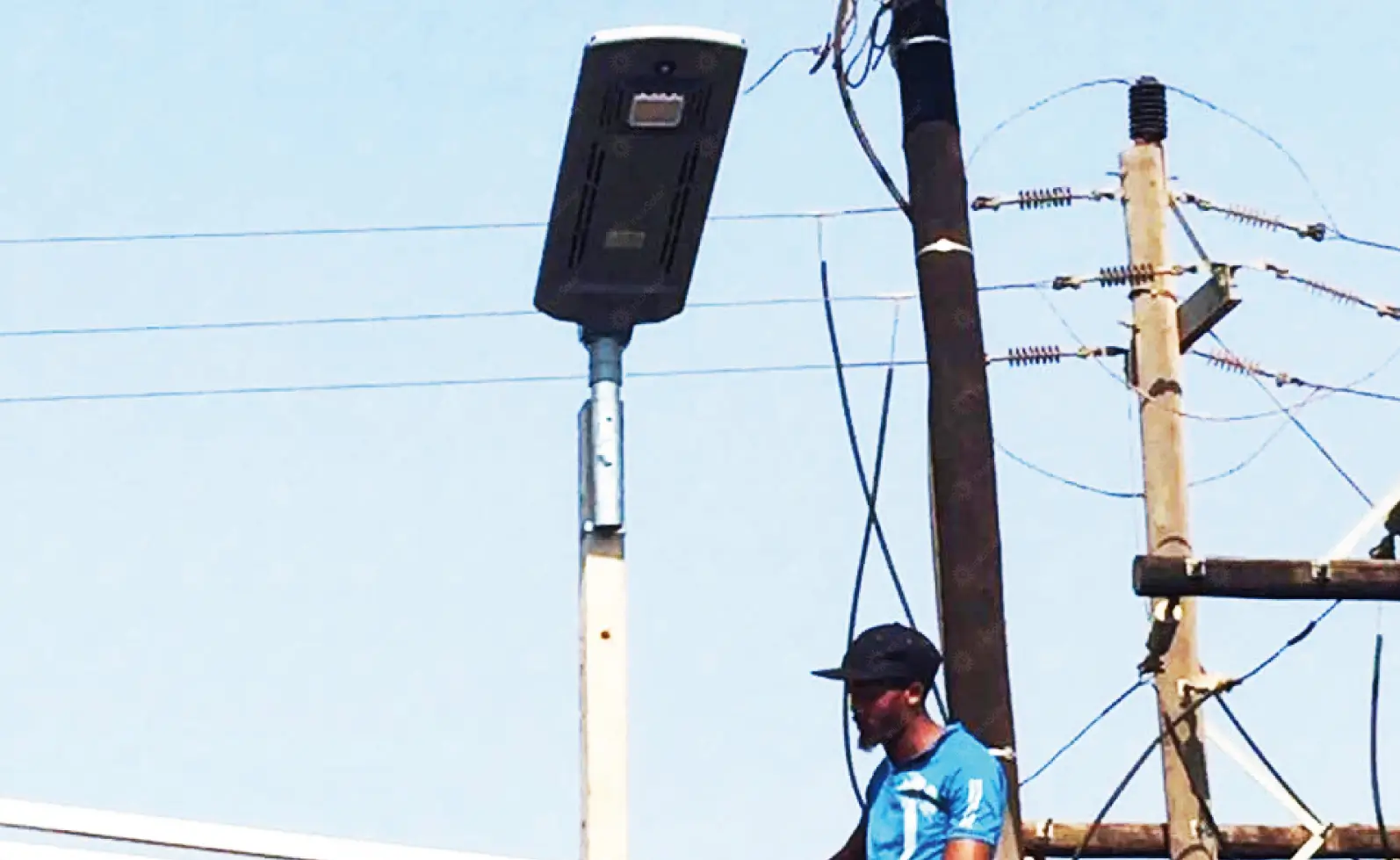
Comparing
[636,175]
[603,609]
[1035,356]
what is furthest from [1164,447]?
[603,609]

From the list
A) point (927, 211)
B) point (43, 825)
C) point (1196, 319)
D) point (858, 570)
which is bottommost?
point (43, 825)

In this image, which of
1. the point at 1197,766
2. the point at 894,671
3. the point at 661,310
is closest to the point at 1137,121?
the point at 1197,766

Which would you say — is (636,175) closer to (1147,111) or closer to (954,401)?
(954,401)

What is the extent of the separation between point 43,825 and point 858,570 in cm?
385

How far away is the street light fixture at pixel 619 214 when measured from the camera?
6629mm

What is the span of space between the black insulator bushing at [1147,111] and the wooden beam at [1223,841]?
11.9 ft

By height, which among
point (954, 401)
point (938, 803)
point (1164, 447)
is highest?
point (1164, 447)

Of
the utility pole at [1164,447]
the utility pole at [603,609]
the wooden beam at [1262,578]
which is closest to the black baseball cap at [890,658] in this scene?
the utility pole at [603,609]

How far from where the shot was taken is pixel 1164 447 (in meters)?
Answer: 14.2

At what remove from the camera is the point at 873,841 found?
A: 6078 mm

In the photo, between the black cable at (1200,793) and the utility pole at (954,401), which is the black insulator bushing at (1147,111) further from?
the utility pole at (954,401)

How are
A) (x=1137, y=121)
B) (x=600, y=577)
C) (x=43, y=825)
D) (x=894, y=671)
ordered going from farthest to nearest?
(x=1137, y=121)
(x=600, y=577)
(x=894, y=671)
(x=43, y=825)

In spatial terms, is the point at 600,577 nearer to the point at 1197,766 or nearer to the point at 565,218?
the point at 565,218

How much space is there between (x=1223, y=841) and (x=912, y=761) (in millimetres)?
8485
